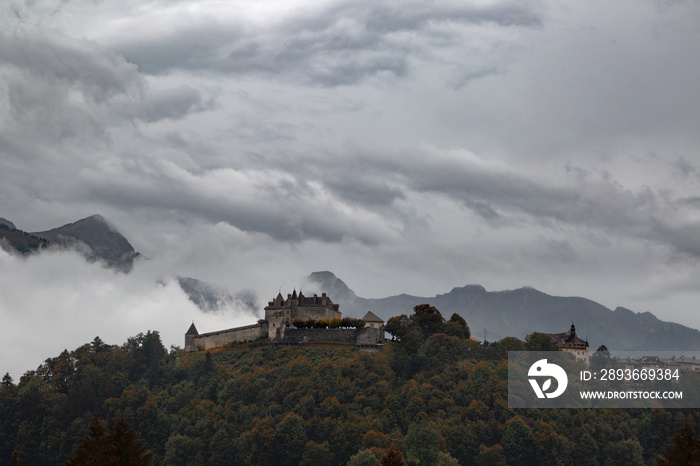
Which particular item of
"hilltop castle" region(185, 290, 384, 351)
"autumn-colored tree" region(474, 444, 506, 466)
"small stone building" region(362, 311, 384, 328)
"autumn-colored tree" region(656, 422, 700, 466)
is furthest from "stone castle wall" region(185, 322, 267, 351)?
"autumn-colored tree" region(656, 422, 700, 466)

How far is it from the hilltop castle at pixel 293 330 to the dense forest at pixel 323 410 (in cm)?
263

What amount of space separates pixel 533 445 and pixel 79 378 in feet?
255

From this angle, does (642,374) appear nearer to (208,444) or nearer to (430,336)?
(430,336)

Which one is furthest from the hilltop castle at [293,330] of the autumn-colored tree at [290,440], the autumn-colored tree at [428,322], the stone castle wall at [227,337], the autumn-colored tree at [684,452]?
the autumn-colored tree at [684,452]

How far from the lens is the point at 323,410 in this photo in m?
128

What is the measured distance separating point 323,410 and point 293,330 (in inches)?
938

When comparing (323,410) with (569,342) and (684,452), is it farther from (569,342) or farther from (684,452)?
(684,452)

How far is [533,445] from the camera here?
116 metres

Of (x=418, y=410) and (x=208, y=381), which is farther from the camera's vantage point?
(x=208, y=381)

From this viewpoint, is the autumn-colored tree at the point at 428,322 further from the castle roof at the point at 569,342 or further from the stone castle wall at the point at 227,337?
the stone castle wall at the point at 227,337

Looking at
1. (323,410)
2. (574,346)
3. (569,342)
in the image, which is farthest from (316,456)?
(569,342)

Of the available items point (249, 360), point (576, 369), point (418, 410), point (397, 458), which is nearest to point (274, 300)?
point (249, 360)

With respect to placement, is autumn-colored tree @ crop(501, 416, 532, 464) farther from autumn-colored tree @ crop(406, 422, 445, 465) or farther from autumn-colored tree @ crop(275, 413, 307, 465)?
autumn-colored tree @ crop(275, 413, 307, 465)

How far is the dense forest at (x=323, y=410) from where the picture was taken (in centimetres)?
11738
